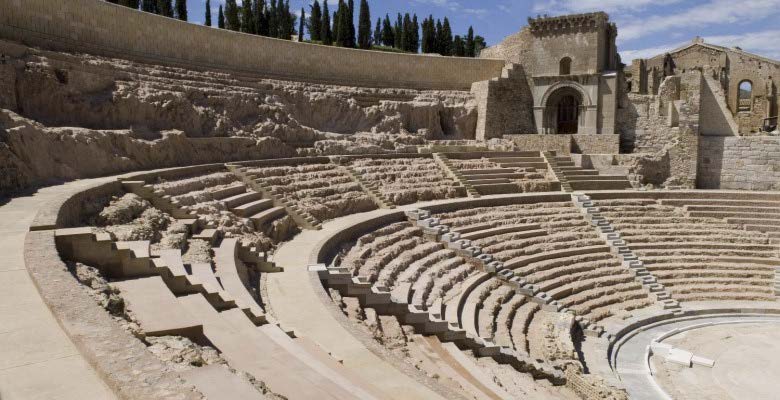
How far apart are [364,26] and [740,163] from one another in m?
23.9

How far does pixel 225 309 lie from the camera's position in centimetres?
613

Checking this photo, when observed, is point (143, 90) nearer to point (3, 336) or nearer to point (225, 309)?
point (225, 309)

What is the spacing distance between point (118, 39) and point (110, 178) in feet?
24.9

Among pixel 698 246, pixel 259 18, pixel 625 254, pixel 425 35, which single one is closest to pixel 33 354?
pixel 625 254

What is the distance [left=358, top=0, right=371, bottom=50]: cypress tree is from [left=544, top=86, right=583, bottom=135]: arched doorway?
1414 cm

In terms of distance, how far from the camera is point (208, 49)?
2022cm

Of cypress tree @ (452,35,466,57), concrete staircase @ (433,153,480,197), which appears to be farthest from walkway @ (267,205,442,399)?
cypress tree @ (452,35,466,57)

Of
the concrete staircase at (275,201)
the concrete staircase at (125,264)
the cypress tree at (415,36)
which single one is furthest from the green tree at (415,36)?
the concrete staircase at (125,264)

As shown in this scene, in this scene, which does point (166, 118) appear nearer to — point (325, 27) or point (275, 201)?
point (275, 201)

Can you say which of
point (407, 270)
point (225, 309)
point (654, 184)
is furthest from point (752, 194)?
point (225, 309)

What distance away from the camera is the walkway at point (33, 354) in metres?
3.13

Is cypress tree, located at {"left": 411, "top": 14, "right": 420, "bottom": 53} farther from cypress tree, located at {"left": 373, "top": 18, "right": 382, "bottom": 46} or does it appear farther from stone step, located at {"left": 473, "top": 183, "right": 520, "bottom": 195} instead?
stone step, located at {"left": 473, "top": 183, "right": 520, "bottom": 195}

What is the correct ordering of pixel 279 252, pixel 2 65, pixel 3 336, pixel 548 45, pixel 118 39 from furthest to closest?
pixel 548 45
pixel 118 39
pixel 2 65
pixel 279 252
pixel 3 336

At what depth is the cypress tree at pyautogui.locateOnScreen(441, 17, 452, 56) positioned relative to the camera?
41.2 meters
